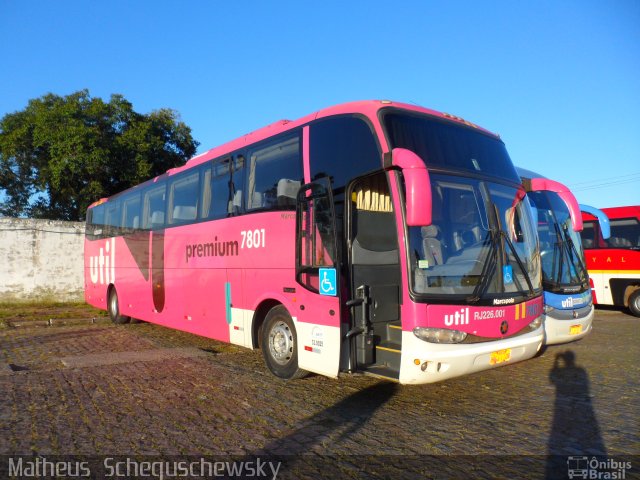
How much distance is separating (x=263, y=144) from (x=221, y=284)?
2.46m

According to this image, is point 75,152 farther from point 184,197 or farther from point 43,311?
point 184,197

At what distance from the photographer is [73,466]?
387 cm

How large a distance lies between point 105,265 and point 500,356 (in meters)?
11.7

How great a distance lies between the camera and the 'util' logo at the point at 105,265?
13.3m

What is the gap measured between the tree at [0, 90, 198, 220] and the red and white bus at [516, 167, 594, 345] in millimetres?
17199

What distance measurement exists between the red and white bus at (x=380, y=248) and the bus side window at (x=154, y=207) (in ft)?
10.7

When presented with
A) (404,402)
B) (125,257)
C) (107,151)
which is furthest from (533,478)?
(107,151)

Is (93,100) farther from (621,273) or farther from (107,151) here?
(621,273)

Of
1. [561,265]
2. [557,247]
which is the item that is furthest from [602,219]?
[561,265]

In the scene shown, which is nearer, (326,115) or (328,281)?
(328,281)

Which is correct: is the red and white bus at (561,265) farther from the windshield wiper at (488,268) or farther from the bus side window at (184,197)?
the bus side window at (184,197)

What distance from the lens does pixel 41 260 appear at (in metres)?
17.2

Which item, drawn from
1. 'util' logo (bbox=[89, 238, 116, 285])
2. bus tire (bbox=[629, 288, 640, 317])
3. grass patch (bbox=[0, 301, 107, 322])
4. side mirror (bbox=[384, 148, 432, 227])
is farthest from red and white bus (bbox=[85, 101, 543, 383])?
bus tire (bbox=[629, 288, 640, 317])

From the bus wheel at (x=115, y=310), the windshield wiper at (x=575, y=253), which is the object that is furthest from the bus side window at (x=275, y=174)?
the bus wheel at (x=115, y=310)
